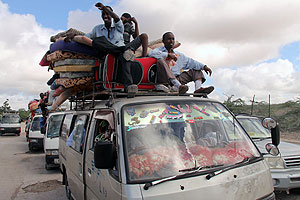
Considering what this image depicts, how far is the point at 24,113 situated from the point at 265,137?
60.3m

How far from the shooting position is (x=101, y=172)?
3.06 meters

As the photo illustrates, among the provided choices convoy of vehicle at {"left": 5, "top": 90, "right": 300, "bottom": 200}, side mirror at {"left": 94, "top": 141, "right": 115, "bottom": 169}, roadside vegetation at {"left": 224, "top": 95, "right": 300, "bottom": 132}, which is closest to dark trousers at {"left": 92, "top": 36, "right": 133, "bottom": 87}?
convoy of vehicle at {"left": 5, "top": 90, "right": 300, "bottom": 200}

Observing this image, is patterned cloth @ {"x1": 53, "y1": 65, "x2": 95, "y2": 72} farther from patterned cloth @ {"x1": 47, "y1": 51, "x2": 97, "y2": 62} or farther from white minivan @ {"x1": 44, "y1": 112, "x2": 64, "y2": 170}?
white minivan @ {"x1": 44, "y1": 112, "x2": 64, "y2": 170}

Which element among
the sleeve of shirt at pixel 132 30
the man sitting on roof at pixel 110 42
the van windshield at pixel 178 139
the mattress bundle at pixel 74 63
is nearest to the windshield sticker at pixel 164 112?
the van windshield at pixel 178 139

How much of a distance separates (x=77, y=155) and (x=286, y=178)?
353 cm

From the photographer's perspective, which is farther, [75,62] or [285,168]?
[285,168]

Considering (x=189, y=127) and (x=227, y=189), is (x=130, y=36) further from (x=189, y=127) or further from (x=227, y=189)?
(x=227, y=189)

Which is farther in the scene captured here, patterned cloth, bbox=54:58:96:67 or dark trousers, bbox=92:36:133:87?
patterned cloth, bbox=54:58:96:67

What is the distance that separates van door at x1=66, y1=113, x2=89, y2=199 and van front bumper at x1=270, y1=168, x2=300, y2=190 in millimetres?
3251

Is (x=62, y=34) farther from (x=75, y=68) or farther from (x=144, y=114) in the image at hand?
(x=144, y=114)

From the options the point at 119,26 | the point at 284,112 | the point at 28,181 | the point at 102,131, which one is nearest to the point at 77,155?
the point at 102,131

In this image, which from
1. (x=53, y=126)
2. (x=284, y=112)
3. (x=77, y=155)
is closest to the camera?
(x=77, y=155)

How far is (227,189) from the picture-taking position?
2486 millimetres

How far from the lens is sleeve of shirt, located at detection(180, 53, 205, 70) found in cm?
483
